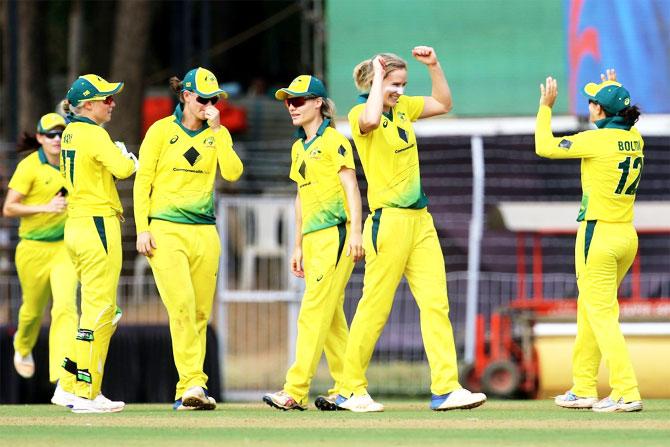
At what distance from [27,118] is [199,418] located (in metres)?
15.3

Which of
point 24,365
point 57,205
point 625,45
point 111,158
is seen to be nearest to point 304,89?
point 111,158

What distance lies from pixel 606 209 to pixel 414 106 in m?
1.29

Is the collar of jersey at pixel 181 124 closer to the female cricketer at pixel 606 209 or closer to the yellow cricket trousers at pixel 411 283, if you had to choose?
the yellow cricket trousers at pixel 411 283

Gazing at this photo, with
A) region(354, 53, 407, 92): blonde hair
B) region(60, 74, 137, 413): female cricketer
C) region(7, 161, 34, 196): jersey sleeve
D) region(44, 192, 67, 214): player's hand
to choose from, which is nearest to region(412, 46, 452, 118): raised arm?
region(354, 53, 407, 92): blonde hair

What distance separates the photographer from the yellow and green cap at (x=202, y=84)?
32.3 ft

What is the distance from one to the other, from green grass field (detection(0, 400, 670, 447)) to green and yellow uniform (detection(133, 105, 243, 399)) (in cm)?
53

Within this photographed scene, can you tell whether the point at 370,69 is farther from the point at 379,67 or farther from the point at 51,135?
the point at 51,135

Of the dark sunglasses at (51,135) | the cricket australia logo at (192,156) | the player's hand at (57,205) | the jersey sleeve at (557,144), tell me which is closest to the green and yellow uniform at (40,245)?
the dark sunglasses at (51,135)

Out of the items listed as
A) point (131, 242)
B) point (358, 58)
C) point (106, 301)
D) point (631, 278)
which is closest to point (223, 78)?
point (131, 242)

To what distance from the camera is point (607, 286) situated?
9.86 m

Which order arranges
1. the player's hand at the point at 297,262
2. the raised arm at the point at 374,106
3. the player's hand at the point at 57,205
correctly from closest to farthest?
the raised arm at the point at 374,106, the player's hand at the point at 297,262, the player's hand at the point at 57,205

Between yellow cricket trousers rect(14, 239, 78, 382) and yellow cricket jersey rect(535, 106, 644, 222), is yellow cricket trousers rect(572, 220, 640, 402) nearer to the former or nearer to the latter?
yellow cricket jersey rect(535, 106, 644, 222)

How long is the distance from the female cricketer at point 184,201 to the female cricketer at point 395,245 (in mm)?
855

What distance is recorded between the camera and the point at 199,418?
31.2ft
